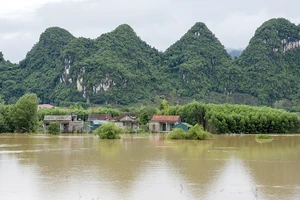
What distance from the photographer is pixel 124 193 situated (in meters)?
10.2

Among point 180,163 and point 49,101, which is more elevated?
point 49,101

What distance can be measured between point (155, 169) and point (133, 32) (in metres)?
69.3

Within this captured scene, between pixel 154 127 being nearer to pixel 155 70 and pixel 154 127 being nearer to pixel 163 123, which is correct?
pixel 163 123

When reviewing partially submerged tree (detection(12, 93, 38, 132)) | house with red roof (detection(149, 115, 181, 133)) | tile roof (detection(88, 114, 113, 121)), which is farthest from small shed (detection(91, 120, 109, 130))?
partially submerged tree (detection(12, 93, 38, 132))

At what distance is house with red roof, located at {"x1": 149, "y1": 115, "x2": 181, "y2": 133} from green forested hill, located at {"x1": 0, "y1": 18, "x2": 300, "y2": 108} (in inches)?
1162

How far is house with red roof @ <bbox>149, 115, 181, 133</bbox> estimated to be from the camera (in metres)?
39.3

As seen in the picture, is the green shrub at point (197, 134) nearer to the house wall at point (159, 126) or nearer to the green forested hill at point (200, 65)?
the house wall at point (159, 126)

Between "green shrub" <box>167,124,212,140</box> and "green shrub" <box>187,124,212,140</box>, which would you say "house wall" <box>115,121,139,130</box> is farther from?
"green shrub" <box>187,124,212,140</box>

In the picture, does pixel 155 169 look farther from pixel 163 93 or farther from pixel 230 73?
pixel 230 73

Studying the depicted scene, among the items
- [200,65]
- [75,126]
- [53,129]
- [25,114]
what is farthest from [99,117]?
[200,65]

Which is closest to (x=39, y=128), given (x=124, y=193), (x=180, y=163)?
(x=180, y=163)

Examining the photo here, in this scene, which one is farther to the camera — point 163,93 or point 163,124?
point 163,93

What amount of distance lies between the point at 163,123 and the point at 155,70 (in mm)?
41025

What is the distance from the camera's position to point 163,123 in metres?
39.7
